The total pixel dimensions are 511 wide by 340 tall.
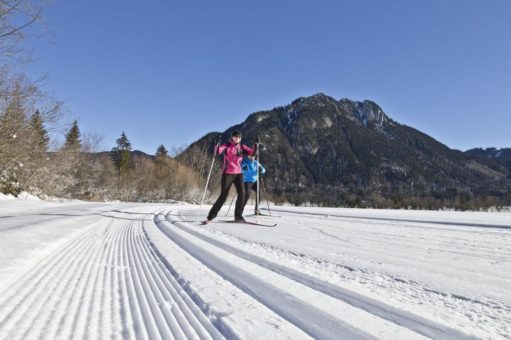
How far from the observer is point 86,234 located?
20.6 feet

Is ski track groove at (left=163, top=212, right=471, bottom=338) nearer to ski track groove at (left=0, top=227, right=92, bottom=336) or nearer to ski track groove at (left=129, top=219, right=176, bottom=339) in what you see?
ski track groove at (left=129, top=219, right=176, bottom=339)

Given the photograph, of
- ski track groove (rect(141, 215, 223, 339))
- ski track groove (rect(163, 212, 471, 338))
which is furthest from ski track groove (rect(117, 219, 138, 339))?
ski track groove (rect(163, 212, 471, 338))

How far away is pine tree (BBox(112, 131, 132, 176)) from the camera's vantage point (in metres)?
73.6

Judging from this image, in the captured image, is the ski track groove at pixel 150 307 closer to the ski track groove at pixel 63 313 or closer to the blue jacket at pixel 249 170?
the ski track groove at pixel 63 313

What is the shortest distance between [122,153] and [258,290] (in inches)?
3087

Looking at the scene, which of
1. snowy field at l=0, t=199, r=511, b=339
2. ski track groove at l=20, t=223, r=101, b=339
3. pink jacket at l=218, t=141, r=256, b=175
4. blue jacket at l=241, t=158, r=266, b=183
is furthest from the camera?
blue jacket at l=241, t=158, r=266, b=183

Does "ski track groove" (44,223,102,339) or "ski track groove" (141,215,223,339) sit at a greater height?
"ski track groove" (141,215,223,339)

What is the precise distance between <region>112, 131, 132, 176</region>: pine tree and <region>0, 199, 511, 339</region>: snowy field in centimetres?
7276

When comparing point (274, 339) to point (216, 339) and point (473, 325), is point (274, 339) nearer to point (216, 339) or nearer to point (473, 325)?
point (216, 339)

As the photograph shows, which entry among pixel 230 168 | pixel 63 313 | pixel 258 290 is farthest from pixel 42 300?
pixel 230 168

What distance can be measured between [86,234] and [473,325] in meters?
6.03

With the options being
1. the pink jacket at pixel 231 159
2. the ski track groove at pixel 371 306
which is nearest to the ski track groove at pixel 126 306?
the ski track groove at pixel 371 306

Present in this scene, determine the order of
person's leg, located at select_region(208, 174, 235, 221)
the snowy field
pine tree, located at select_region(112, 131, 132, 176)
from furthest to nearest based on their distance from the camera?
pine tree, located at select_region(112, 131, 132, 176) → person's leg, located at select_region(208, 174, 235, 221) → the snowy field

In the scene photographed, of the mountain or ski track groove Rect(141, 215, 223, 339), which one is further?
the mountain
